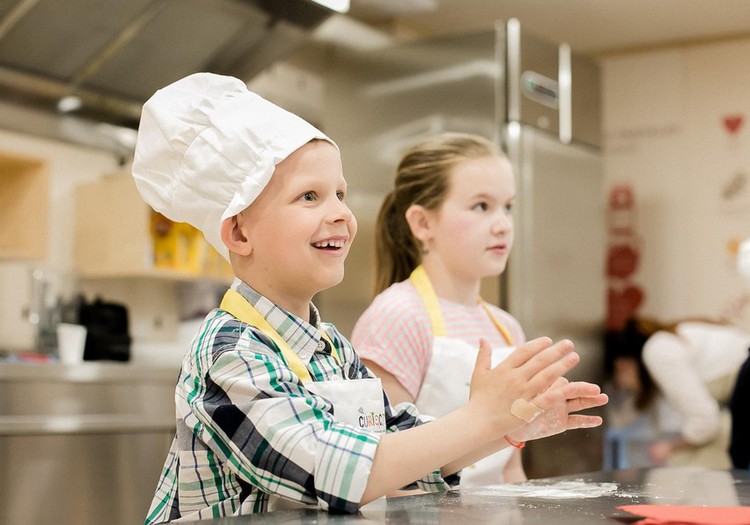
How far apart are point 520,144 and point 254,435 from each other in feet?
8.93

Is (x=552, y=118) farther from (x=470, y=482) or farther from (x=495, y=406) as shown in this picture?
(x=495, y=406)

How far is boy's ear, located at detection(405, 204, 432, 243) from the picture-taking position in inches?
66.9

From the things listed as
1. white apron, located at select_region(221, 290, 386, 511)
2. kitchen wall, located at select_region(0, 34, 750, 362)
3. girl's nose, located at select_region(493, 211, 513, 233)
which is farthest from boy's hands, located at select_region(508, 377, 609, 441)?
kitchen wall, located at select_region(0, 34, 750, 362)

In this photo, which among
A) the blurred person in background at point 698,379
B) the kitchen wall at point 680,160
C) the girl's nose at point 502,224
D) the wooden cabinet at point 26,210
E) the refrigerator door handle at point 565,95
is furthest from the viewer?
the kitchen wall at point 680,160

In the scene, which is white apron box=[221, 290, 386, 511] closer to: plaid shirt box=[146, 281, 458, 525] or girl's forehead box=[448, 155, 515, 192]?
plaid shirt box=[146, 281, 458, 525]

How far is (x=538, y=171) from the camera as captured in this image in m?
3.56

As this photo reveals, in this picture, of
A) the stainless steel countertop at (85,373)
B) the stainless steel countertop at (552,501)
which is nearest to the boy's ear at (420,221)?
the stainless steel countertop at (552,501)

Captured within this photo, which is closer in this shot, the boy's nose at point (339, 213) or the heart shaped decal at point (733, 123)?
the boy's nose at point (339, 213)

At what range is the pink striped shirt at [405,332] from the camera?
1.51 meters

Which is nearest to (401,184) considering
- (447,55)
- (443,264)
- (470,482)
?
(443,264)

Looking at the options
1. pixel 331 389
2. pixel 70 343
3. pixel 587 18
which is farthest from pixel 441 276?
pixel 587 18

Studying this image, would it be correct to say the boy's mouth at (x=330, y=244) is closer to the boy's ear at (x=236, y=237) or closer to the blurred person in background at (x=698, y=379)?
the boy's ear at (x=236, y=237)

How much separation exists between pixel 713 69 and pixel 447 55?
56.9 inches

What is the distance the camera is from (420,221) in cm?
171
